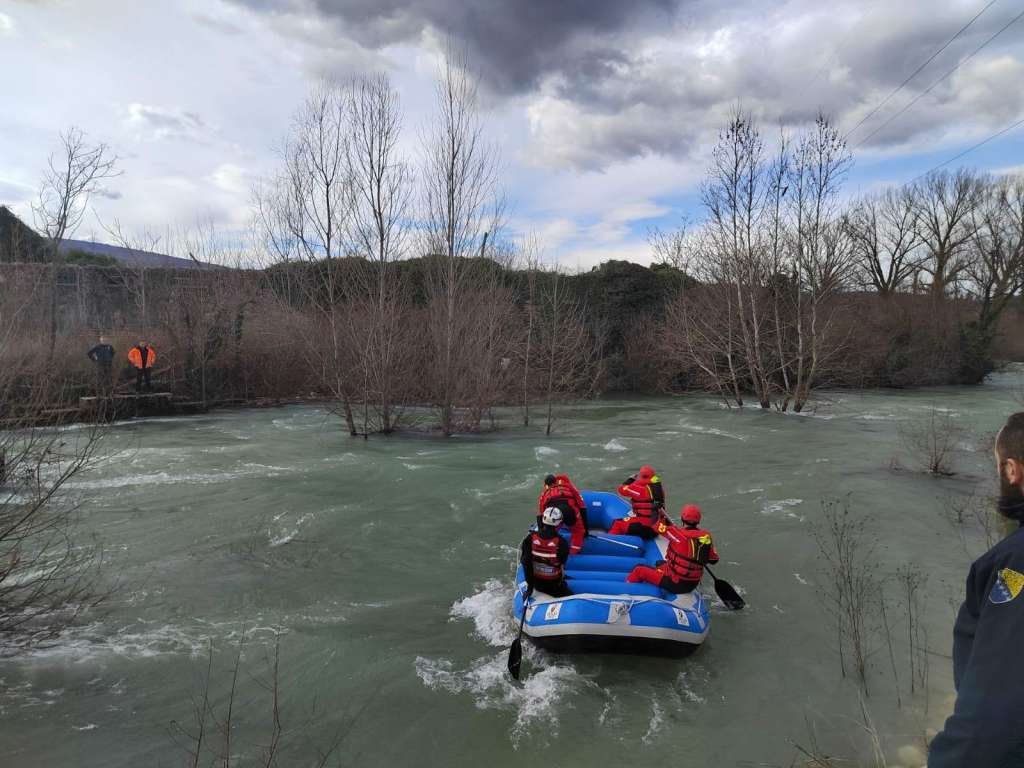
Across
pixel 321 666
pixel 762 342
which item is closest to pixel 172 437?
pixel 321 666

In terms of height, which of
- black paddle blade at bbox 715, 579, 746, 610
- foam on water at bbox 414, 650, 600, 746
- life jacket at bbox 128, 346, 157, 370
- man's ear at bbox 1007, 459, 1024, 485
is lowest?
foam on water at bbox 414, 650, 600, 746

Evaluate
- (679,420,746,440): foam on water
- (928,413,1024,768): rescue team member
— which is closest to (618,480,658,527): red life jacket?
(928,413,1024,768): rescue team member

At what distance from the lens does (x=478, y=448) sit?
1445 centimetres

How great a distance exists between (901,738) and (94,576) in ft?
25.9

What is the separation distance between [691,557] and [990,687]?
427 cm

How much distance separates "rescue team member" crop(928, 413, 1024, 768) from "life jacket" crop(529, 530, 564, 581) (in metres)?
4.09

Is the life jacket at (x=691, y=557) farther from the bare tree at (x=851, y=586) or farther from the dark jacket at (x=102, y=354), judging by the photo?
the dark jacket at (x=102, y=354)

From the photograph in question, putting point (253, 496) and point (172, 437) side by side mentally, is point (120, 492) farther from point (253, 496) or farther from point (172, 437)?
point (172, 437)

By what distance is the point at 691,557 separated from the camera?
5.66 meters

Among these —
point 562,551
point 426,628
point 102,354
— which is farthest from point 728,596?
point 102,354

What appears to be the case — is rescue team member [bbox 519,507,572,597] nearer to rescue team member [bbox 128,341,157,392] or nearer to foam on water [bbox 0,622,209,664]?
foam on water [bbox 0,622,209,664]

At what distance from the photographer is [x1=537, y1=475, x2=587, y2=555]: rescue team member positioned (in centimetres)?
655

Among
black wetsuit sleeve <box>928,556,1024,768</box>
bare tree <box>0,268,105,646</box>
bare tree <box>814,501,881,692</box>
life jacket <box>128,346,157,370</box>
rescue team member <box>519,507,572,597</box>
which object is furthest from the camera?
life jacket <box>128,346,157,370</box>

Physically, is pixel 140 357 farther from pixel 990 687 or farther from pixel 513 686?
pixel 990 687
